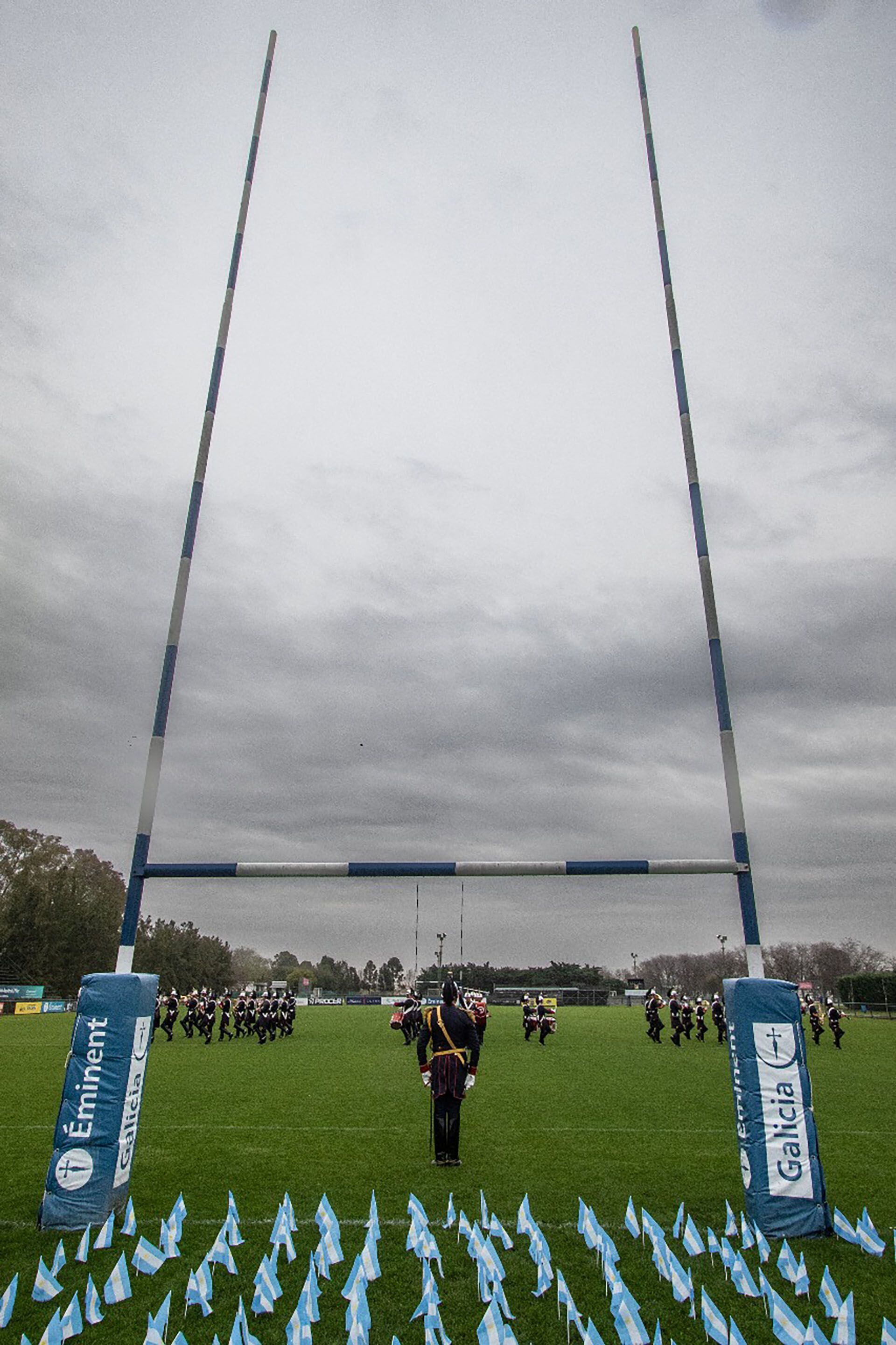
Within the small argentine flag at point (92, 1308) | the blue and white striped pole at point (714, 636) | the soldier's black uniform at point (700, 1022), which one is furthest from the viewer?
the soldier's black uniform at point (700, 1022)

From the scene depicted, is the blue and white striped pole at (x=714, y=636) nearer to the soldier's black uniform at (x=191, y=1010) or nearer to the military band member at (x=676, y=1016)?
the military band member at (x=676, y=1016)

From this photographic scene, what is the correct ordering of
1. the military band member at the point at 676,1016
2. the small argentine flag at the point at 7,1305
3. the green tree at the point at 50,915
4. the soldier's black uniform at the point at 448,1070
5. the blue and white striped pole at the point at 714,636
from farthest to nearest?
1. the green tree at the point at 50,915
2. the military band member at the point at 676,1016
3. the soldier's black uniform at the point at 448,1070
4. the blue and white striped pole at the point at 714,636
5. the small argentine flag at the point at 7,1305

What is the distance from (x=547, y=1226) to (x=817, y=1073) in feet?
47.8

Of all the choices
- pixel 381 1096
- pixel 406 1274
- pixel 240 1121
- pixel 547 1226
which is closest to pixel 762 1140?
pixel 547 1226

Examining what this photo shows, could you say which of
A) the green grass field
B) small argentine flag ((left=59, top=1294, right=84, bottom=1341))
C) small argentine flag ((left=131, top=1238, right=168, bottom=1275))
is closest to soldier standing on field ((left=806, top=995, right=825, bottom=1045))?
the green grass field

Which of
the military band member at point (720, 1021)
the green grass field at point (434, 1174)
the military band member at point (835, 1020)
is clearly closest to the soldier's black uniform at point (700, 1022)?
the military band member at point (720, 1021)

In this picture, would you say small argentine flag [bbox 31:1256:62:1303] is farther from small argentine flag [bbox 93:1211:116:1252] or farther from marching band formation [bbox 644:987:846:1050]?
marching band formation [bbox 644:987:846:1050]

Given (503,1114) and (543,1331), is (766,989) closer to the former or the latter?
(543,1331)

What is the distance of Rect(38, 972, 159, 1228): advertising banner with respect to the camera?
21.3ft

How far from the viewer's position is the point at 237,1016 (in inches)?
1107

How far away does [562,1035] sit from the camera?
95.4ft

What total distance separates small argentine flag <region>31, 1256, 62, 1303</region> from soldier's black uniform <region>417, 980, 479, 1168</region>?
393 centimetres

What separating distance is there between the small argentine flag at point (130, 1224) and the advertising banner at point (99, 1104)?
22 centimetres

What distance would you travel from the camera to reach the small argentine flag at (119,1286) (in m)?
5.17
